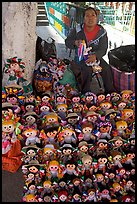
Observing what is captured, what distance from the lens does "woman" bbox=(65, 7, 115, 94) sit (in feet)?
12.2

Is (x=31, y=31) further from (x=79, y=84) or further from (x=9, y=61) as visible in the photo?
(x=79, y=84)

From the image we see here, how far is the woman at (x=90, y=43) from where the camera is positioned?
146 inches

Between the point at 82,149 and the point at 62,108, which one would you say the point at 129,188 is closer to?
the point at 82,149

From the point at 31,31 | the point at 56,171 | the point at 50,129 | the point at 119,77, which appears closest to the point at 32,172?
the point at 56,171

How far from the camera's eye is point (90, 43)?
12.5 ft

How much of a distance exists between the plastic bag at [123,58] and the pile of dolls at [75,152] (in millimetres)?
1709

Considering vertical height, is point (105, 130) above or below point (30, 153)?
above

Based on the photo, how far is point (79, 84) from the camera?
405 cm

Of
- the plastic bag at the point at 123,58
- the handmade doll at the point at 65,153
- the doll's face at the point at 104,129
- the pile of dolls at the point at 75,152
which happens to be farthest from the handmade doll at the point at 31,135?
the plastic bag at the point at 123,58

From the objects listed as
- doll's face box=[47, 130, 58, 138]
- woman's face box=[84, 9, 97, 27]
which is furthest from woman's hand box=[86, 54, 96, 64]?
doll's face box=[47, 130, 58, 138]

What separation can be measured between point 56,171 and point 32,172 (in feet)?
0.65

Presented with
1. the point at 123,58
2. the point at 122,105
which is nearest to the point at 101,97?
the point at 122,105

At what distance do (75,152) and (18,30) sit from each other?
5.77 feet

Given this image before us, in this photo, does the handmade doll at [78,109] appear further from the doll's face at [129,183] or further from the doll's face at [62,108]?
the doll's face at [129,183]
